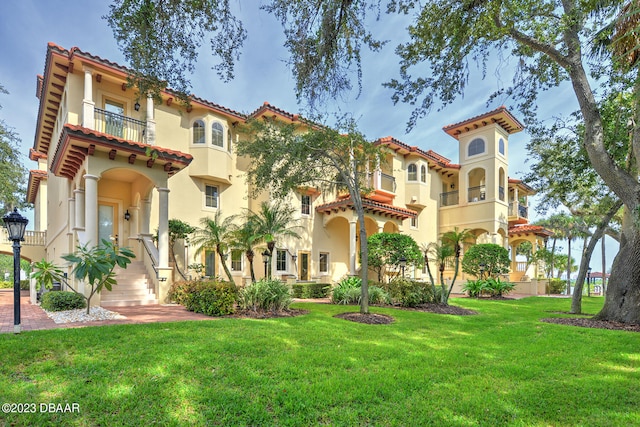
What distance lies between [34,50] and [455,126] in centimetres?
2297

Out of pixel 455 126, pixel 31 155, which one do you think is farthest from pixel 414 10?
pixel 31 155

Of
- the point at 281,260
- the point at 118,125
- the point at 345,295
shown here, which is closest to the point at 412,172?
the point at 281,260

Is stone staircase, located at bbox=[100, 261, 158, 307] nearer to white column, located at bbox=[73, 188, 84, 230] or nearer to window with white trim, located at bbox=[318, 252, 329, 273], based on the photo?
white column, located at bbox=[73, 188, 84, 230]

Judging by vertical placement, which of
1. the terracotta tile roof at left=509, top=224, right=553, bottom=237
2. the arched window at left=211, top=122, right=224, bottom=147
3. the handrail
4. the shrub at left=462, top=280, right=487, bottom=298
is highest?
the arched window at left=211, top=122, right=224, bottom=147

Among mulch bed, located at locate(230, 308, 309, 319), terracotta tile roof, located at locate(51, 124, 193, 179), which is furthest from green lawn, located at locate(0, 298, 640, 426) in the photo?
terracotta tile roof, located at locate(51, 124, 193, 179)

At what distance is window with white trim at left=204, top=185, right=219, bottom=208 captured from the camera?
52.4 ft

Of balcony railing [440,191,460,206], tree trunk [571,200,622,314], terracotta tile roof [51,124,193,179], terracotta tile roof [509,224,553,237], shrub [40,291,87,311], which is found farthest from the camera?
balcony railing [440,191,460,206]

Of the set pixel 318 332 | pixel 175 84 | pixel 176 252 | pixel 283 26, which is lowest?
pixel 318 332

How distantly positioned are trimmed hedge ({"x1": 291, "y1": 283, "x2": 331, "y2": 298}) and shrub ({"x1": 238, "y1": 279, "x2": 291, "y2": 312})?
18.0 feet

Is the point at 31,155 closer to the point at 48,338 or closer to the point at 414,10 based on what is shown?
the point at 48,338

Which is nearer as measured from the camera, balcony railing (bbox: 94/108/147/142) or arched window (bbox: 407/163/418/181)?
balcony railing (bbox: 94/108/147/142)

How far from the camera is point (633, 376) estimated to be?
195 inches

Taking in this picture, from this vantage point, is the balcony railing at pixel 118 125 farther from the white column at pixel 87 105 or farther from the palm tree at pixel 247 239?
the palm tree at pixel 247 239

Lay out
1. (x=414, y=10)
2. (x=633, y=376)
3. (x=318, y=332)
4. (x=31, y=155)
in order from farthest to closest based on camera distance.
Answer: (x=31, y=155) → (x=318, y=332) → (x=414, y=10) → (x=633, y=376)
